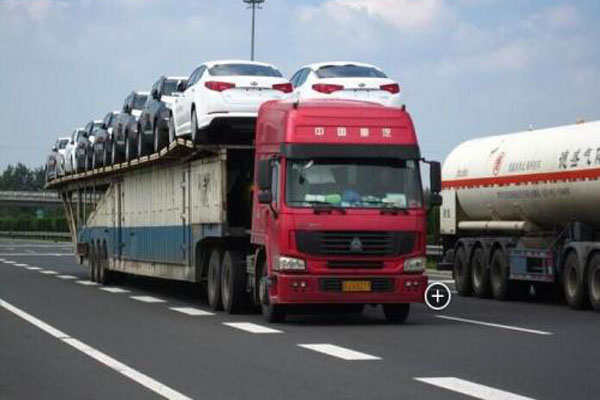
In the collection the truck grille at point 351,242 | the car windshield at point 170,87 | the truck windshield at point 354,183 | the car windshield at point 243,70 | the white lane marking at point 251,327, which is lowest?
the white lane marking at point 251,327

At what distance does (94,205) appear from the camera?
37.9 metres

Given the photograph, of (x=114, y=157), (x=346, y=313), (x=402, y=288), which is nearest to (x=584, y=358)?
(x=402, y=288)

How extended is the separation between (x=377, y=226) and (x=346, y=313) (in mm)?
3542

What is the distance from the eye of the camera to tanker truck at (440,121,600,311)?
81.2 ft

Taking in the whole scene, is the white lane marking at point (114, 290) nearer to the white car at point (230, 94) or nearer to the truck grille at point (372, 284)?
the white car at point (230, 94)

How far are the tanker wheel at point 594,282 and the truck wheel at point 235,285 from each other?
18.6 ft

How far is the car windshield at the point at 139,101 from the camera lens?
109 ft

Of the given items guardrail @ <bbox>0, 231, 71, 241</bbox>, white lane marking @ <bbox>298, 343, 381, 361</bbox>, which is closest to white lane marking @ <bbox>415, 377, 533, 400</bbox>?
white lane marking @ <bbox>298, 343, 381, 361</bbox>

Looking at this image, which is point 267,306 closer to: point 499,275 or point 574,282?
point 574,282

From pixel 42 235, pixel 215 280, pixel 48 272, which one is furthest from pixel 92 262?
pixel 42 235

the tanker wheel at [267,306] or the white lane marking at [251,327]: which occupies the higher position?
the tanker wheel at [267,306]

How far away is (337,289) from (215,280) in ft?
14.1

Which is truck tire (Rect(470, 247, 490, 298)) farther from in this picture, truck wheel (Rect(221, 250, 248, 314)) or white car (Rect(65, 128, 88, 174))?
white car (Rect(65, 128, 88, 174))

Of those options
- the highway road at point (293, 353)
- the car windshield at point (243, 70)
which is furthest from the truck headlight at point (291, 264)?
the car windshield at point (243, 70)
